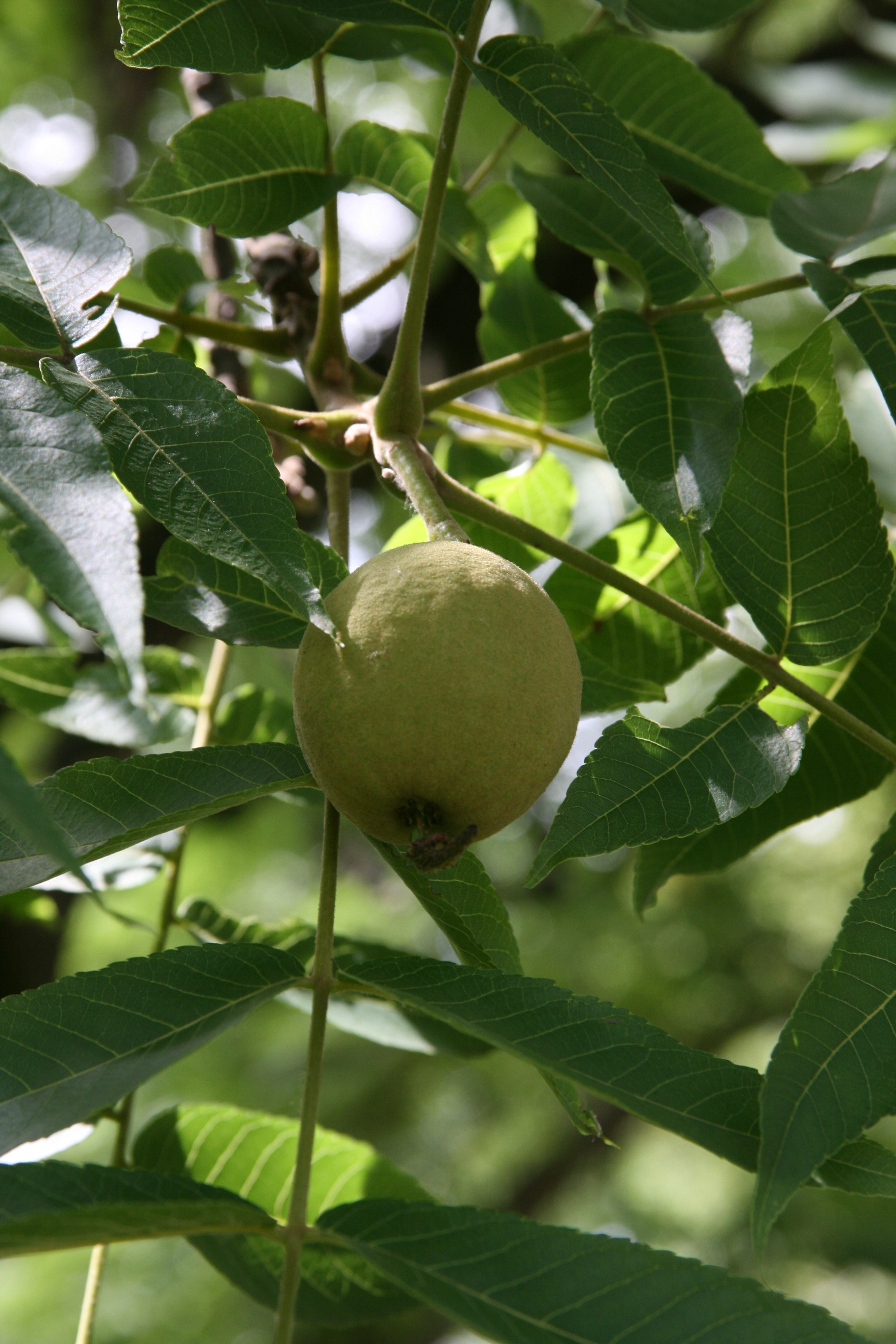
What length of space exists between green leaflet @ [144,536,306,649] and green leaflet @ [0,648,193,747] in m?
0.47

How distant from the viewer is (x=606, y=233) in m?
0.97

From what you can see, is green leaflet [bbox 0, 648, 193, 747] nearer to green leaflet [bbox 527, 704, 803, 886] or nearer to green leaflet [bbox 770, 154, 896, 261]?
green leaflet [bbox 527, 704, 803, 886]

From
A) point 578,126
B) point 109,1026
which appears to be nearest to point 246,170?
point 578,126

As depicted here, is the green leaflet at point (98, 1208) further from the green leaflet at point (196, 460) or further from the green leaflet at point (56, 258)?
the green leaflet at point (56, 258)

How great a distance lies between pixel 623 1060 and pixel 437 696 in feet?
0.77

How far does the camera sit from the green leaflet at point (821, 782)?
37.3 inches

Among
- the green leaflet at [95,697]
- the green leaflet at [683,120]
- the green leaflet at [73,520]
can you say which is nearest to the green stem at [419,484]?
the green leaflet at [73,520]

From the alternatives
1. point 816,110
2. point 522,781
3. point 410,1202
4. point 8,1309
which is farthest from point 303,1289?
point 8,1309

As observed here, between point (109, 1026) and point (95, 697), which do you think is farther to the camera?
point (95, 697)

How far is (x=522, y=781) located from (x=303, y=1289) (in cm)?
56

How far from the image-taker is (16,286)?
71cm

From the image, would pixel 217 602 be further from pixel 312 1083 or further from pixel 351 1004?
pixel 351 1004

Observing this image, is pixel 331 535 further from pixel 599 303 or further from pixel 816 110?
pixel 816 110

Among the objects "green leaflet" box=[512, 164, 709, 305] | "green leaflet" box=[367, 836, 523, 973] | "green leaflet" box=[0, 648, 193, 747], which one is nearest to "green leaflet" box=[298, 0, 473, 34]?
"green leaflet" box=[512, 164, 709, 305]
